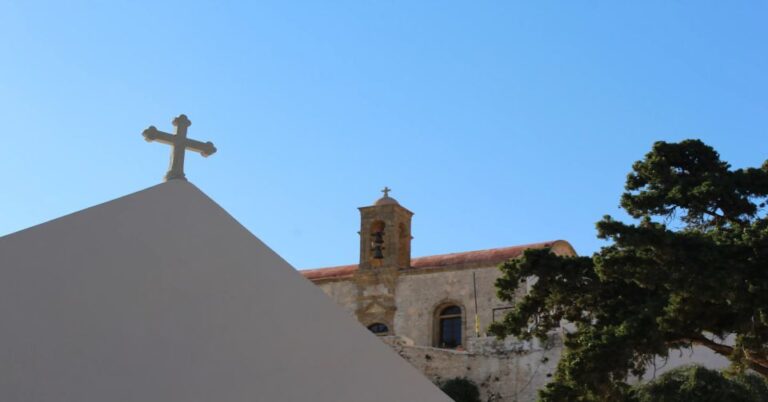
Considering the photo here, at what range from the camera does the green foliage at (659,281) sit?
1180cm

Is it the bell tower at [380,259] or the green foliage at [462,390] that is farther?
the bell tower at [380,259]

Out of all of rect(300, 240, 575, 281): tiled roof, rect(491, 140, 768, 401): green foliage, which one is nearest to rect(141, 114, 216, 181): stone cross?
rect(491, 140, 768, 401): green foliage

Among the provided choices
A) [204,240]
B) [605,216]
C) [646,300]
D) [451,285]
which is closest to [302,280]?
[204,240]

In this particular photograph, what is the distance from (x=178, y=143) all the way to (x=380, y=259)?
2256 centimetres

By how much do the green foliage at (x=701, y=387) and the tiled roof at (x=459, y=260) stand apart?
8.72m

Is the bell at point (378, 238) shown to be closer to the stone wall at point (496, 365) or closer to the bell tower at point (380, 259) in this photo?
the bell tower at point (380, 259)

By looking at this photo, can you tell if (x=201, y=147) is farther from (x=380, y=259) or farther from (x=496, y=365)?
(x=380, y=259)

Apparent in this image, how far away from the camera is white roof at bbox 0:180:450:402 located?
495cm

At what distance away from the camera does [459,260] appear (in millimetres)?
28469

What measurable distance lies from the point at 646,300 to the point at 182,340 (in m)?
9.55

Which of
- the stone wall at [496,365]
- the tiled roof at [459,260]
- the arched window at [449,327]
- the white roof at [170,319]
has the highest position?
the tiled roof at [459,260]

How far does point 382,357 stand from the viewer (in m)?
6.10

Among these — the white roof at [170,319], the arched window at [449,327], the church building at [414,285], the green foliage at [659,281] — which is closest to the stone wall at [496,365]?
the church building at [414,285]

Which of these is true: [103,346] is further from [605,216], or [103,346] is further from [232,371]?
[605,216]
